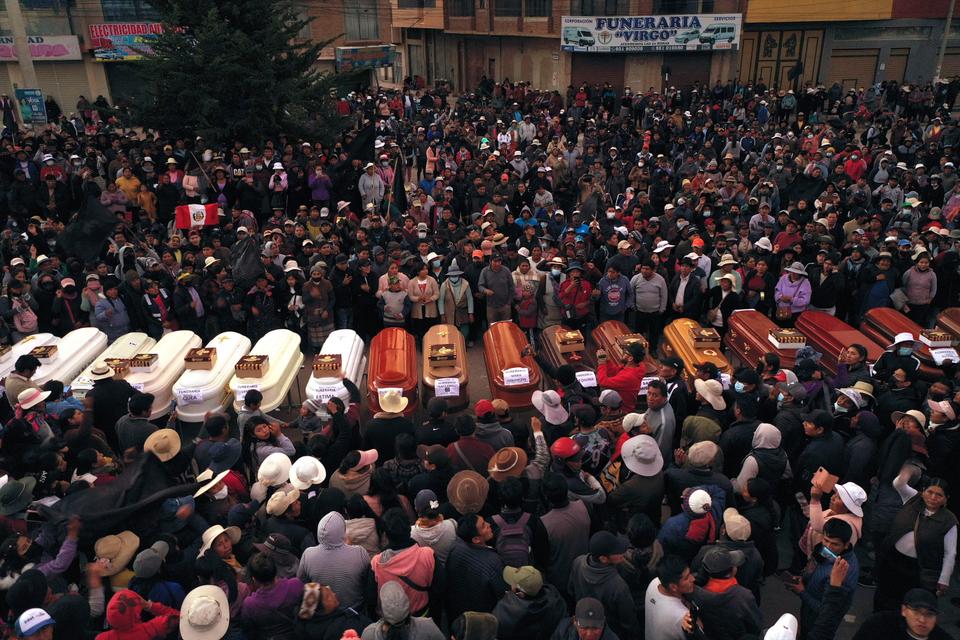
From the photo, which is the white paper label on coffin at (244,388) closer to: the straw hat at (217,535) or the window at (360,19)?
the straw hat at (217,535)

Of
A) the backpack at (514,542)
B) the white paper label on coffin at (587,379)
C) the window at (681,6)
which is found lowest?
the white paper label on coffin at (587,379)

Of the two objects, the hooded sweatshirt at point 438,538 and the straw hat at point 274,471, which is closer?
the hooded sweatshirt at point 438,538

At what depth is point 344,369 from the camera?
726 cm

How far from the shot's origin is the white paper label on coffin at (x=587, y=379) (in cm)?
642

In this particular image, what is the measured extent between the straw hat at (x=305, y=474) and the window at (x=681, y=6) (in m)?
24.5

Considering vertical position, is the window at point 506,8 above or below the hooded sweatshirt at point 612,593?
above

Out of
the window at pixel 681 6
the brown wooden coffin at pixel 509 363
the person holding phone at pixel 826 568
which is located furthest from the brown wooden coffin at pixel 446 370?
the window at pixel 681 6

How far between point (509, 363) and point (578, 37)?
20925 mm

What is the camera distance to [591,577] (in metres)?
3.83

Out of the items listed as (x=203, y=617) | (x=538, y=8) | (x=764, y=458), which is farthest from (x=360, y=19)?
(x=203, y=617)

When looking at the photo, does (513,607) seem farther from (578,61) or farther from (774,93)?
(578,61)

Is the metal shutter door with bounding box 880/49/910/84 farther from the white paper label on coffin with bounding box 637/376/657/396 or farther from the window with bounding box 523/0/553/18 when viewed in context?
the white paper label on coffin with bounding box 637/376/657/396

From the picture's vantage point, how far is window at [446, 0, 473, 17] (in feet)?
Answer: 99.2

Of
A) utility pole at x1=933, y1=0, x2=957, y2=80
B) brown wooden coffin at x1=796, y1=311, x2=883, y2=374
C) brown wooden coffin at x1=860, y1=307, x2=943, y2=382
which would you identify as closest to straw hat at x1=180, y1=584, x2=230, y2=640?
brown wooden coffin at x1=796, y1=311, x2=883, y2=374
